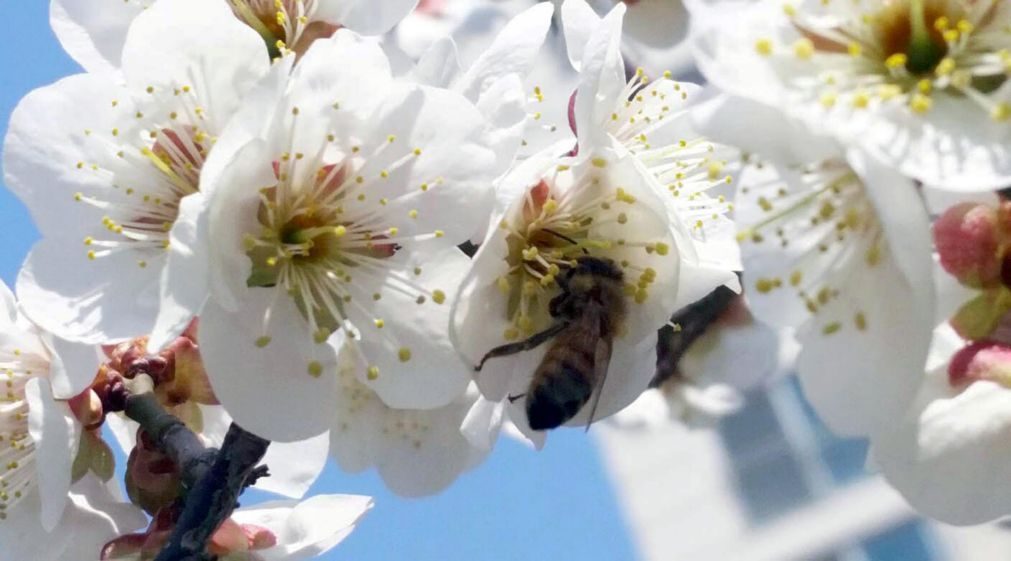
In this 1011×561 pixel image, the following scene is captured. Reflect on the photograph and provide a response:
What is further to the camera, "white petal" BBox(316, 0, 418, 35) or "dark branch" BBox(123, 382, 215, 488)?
"white petal" BBox(316, 0, 418, 35)

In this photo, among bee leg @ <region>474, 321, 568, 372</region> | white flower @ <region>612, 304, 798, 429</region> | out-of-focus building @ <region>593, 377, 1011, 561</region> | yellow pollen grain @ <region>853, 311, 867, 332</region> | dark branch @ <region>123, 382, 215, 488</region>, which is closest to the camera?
yellow pollen grain @ <region>853, 311, 867, 332</region>

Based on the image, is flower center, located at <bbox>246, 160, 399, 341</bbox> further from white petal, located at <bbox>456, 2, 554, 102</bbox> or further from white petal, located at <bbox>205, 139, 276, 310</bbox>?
white petal, located at <bbox>456, 2, 554, 102</bbox>

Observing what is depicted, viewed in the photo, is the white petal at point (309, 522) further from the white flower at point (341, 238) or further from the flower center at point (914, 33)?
the flower center at point (914, 33)

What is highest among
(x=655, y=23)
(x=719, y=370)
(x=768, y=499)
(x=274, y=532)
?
(x=655, y=23)

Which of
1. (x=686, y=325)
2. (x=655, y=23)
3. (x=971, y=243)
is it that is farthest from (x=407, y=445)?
(x=655, y=23)

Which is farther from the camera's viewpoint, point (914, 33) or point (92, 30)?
point (92, 30)

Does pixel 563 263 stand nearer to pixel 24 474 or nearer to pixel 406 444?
pixel 406 444

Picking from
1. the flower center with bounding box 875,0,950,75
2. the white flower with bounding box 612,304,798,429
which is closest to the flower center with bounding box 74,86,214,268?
the flower center with bounding box 875,0,950,75
